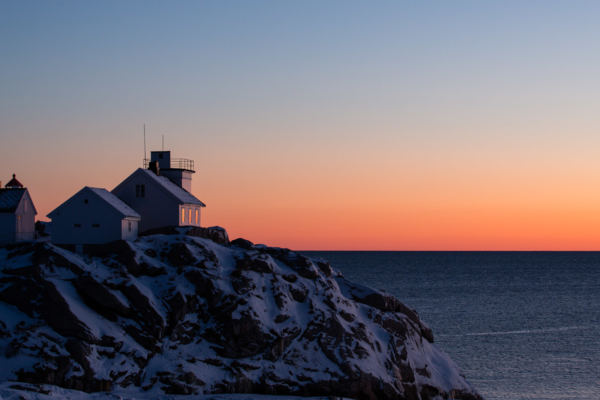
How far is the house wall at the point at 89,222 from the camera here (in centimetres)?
4559

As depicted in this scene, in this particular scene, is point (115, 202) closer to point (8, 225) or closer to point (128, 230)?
point (128, 230)

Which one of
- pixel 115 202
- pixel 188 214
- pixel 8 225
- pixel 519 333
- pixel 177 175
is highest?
pixel 177 175

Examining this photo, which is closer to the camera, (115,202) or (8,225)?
(115,202)

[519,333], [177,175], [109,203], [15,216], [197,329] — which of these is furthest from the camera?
[519,333]

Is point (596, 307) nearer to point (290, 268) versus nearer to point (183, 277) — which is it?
point (290, 268)

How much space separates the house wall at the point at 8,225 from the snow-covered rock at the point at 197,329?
14.2 meters

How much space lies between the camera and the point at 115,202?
4678cm

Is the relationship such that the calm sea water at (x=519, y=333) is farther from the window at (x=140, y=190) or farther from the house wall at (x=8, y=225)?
the house wall at (x=8, y=225)

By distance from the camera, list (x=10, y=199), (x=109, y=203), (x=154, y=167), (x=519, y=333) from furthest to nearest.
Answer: (x=519, y=333), (x=154, y=167), (x=10, y=199), (x=109, y=203)

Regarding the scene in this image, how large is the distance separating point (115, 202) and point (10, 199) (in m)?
11.9

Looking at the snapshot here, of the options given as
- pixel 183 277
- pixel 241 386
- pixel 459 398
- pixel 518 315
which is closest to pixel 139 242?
pixel 183 277

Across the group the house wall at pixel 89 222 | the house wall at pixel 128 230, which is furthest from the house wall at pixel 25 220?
the house wall at pixel 128 230

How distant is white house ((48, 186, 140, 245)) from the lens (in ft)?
150

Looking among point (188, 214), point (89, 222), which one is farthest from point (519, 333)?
point (89, 222)
